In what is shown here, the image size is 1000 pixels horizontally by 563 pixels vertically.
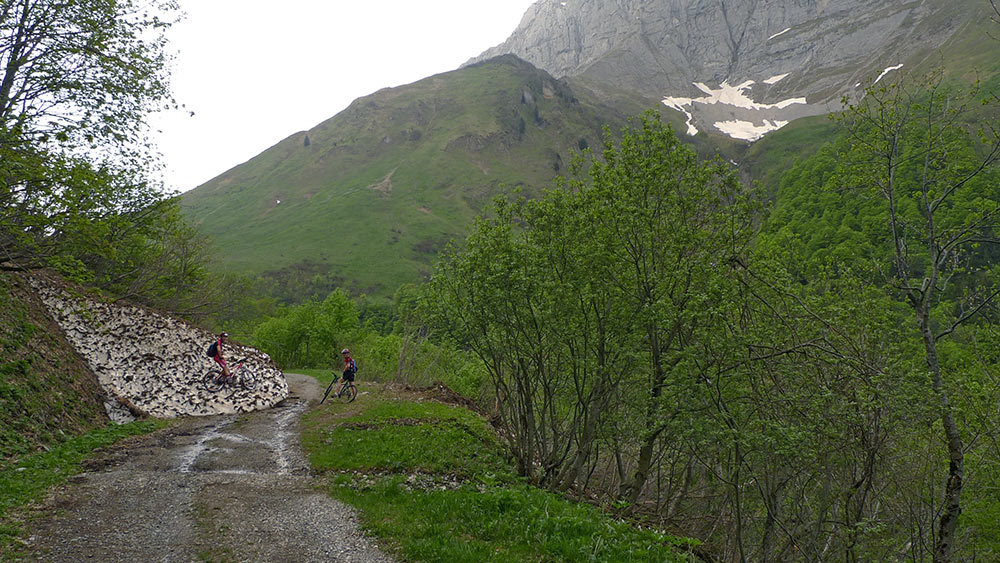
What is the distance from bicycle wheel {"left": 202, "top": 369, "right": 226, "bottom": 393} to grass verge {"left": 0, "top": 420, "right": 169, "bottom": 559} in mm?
8569

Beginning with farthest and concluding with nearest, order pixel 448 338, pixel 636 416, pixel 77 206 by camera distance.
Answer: pixel 448 338
pixel 636 416
pixel 77 206

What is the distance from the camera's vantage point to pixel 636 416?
1659 centimetres

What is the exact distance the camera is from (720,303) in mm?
12461

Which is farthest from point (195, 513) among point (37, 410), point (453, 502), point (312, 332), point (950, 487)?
point (312, 332)

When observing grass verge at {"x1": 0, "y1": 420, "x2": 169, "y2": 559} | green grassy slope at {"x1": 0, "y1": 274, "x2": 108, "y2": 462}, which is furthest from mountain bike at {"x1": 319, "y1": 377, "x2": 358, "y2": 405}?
grass verge at {"x1": 0, "y1": 420, "x2": 169, "y2": 559}

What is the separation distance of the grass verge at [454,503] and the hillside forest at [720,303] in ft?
6.80

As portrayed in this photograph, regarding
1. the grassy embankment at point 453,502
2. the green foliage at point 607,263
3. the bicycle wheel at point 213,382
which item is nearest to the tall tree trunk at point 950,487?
the green foliage at point 607,263

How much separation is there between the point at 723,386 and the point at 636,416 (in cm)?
372

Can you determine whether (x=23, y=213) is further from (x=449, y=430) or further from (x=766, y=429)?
(x=766, y=429)

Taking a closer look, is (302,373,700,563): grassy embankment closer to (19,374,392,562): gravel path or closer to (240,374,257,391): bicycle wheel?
(19,374,392,562): gravel path

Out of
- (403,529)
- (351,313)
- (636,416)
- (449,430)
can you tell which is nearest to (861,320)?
(636,416)

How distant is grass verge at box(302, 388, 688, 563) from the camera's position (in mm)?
9641

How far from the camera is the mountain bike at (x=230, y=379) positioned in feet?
90.6

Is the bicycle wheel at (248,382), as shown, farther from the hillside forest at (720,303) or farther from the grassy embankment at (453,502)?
the hillside forest at (720,303)
